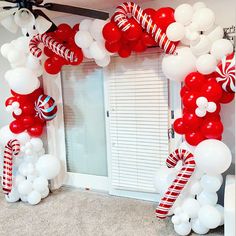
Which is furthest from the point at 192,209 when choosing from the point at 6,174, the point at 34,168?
the point at 6,174

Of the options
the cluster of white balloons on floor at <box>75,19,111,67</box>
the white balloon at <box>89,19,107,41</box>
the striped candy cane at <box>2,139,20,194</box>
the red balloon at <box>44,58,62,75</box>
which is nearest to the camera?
the white balloon at <box>89,19,107,41</box>

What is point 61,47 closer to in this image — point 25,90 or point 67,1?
point 67,1

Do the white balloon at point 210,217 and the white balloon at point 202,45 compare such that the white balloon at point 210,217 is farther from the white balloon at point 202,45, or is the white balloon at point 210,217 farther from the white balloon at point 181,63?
the white balloon at point 202,45

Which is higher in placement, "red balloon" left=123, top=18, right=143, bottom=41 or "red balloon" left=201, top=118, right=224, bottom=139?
"red balloon" left=123, top=18, right=143, bottom=41

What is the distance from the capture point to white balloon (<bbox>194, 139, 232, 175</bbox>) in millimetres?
2328

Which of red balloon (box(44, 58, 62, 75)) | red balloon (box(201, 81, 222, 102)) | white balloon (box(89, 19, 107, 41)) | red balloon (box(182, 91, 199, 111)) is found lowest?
red balloon (box(182, 91, 199, 111))

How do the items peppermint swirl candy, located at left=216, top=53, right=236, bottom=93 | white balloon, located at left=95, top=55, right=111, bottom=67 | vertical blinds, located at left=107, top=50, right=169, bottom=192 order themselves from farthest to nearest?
vertical blinds, located at left=107, top=50, right=169, bottom=192, white balloon, located at left=95, top=55, right=111, bottom=67, peppermint swirl candy, located at left=216, top=53, right=236, bottom=93

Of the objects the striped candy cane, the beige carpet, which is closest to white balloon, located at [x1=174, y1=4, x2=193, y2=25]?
the beige carpet

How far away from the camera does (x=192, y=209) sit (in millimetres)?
2572

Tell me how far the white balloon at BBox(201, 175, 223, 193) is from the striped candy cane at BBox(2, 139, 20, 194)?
7.28 ft

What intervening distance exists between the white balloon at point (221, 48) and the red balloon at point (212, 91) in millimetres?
240

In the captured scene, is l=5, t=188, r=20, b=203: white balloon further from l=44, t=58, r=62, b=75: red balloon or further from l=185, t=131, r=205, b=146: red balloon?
l=185, t=131, r=205, b=146: red balloon

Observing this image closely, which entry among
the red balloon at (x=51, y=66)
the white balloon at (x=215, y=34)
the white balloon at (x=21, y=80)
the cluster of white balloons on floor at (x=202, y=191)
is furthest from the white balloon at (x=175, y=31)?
the white balloon at (x=21, y=80)

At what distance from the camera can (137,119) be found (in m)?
3.25
